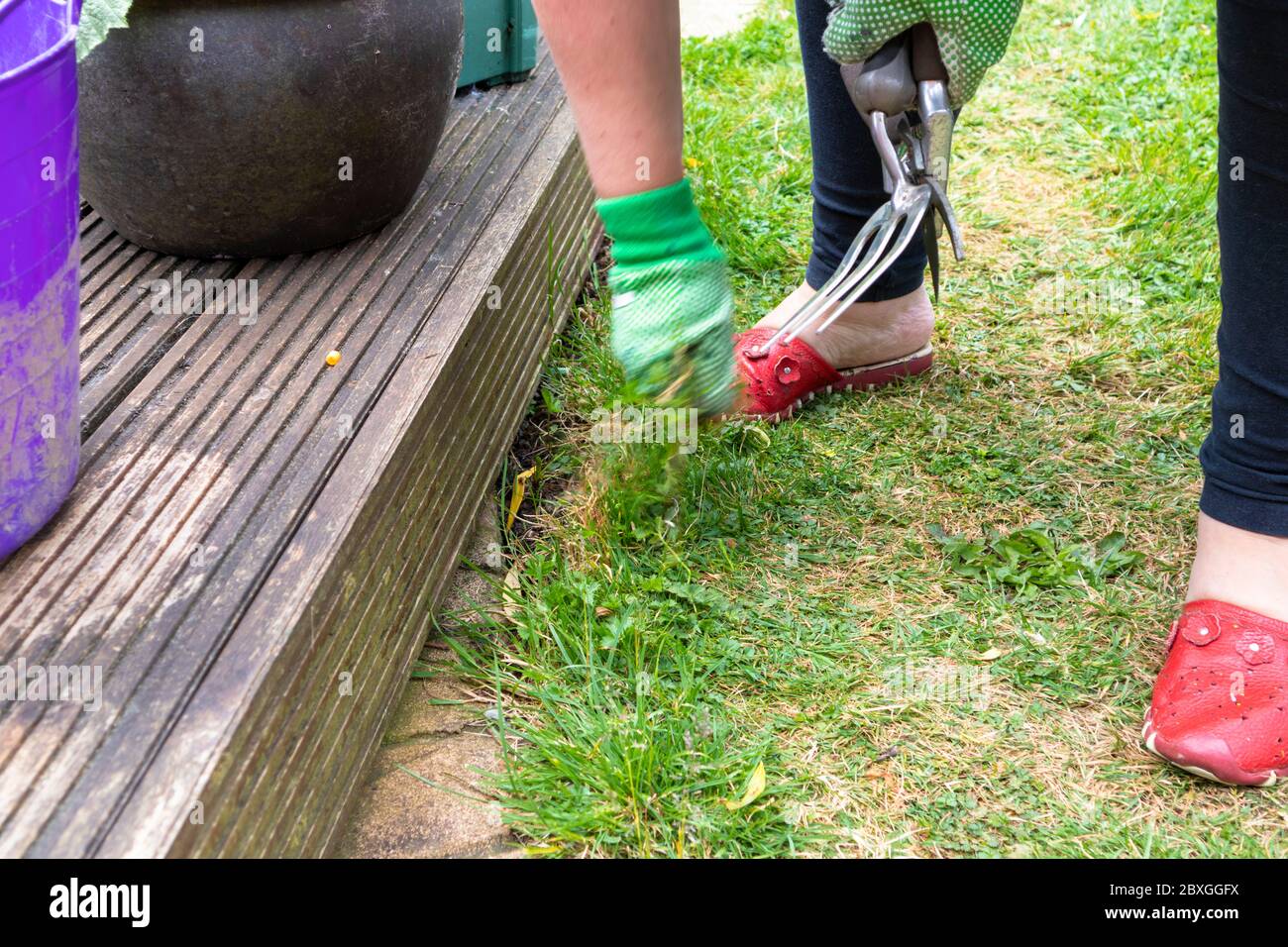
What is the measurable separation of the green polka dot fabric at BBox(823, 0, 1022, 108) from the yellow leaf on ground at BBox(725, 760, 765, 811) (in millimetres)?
769

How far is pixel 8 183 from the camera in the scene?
3.61ft

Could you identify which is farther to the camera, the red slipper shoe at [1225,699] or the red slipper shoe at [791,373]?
the red slipper shoe at [791,373]

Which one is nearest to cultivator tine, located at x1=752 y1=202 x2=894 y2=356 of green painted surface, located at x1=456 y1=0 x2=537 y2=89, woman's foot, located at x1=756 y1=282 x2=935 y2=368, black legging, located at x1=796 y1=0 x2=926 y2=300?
black legging, located at x1=796 y1=0 x2=926 y2=300

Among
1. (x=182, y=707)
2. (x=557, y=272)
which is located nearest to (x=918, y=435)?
(x=557, y=272)

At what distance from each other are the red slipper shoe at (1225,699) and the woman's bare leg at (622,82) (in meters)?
0.82

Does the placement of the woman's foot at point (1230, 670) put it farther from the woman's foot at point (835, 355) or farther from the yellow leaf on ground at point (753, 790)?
the woman's foot at point (835, 355)

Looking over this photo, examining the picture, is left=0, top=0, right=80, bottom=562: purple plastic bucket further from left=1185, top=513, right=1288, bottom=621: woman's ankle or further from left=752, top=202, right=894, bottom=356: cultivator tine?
left=1185, top=513, right=1288, bottom=621: woman's ankle

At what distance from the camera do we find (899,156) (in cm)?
141

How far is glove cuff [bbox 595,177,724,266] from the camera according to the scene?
1370 millimetres

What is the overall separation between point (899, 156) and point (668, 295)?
314 millimetres

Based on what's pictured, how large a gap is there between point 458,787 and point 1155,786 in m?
0.78

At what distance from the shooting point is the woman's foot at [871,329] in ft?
6.50

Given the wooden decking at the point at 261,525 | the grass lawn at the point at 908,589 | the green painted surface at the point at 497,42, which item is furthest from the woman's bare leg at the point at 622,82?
the green painted surface at the point at 497,42
